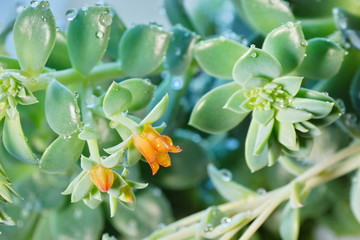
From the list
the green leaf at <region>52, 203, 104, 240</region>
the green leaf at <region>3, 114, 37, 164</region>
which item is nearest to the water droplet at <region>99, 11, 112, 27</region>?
the green leaf at <region>3, 114, 37, 164</region>

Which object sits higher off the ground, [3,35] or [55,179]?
[3,35]

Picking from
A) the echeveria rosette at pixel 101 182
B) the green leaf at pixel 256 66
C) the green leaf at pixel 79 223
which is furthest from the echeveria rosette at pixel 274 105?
the green leaf at pixel 79 223

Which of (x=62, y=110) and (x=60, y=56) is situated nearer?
(x=62, y=110)

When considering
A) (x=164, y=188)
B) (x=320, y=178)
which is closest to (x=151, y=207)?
(x=164, y=188)

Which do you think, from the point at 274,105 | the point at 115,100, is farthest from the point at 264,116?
the point at 115,100

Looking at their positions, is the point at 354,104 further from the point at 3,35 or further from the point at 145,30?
the point at 3,35

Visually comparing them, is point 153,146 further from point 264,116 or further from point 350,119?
point 350,119
